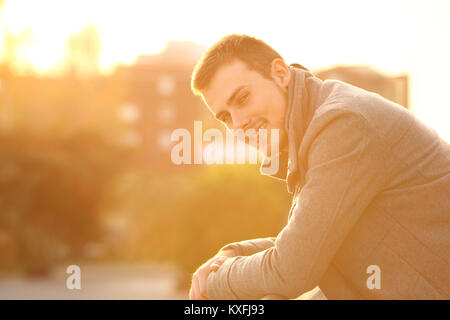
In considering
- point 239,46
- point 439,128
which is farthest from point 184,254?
point 239,46

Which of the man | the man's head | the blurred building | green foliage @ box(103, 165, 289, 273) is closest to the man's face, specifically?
the man's head

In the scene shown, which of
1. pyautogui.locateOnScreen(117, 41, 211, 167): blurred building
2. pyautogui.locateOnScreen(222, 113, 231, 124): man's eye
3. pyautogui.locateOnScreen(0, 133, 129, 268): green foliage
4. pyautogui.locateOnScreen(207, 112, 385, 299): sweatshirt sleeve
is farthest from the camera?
pyautogui.locateOnScreen(117, 41, 211, 167): blurred building

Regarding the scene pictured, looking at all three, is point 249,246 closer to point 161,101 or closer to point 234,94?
point 234,94

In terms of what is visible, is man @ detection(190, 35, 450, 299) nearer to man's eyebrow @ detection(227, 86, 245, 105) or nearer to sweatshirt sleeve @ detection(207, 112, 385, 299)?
sweatshirt sleeve @ detection(207, 112, 385, 299)

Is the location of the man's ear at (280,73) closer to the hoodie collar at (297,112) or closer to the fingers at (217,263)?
the hoodie collar at (297,112)

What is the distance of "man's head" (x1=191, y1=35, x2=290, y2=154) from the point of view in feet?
6.30

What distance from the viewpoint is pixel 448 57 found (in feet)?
14.8

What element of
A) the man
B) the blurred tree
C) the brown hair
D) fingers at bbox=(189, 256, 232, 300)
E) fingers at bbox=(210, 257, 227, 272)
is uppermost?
the blurred tree

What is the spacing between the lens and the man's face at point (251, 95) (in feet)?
6.29

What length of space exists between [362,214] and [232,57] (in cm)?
71

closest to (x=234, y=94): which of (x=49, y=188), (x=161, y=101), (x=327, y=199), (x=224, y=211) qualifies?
(x=327, y=199)

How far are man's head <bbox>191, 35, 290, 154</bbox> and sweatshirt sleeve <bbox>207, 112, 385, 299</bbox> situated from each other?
0.33 meters

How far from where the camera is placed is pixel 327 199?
5.03ft

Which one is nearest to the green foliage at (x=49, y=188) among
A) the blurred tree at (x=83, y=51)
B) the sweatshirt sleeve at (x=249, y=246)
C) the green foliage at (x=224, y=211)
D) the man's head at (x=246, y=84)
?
the blurred tree at (x=83, y=51)
